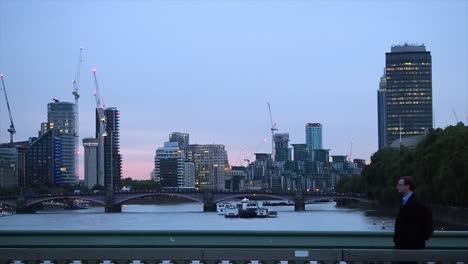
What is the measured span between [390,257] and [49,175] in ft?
652

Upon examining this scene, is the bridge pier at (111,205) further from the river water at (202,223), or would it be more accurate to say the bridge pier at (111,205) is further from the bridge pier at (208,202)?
the river water at (202,223)

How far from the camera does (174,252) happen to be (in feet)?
26.1

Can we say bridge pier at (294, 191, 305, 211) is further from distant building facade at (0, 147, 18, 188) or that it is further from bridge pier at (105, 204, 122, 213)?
distant building facade at (0, 147, 18, 188)

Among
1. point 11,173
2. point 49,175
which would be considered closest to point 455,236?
point 11,173

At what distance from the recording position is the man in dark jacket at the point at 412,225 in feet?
26.6

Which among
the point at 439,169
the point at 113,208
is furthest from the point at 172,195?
the point at 439,169

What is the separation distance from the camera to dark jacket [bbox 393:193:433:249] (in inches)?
319

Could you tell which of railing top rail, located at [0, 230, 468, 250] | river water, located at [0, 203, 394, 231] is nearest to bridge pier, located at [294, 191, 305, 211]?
river water, located at [0, 203, 394, 231]

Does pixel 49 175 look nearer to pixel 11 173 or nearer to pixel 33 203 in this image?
pixel 11 173

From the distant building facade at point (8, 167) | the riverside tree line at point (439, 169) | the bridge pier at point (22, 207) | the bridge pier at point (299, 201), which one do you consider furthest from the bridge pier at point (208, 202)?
the distant building facade at point (8, 167)

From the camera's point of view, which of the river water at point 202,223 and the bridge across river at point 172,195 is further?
the bridge across river at point 172,195

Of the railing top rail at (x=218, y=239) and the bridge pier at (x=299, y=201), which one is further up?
the railing top rail at (x=218, y=239)

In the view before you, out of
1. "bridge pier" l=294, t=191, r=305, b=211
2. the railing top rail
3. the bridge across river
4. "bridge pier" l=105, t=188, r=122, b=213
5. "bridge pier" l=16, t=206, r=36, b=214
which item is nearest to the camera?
the railing top rail

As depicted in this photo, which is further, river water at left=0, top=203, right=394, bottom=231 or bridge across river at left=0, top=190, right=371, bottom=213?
bridge across river at left=0, top=190, right=371, bottom=213
